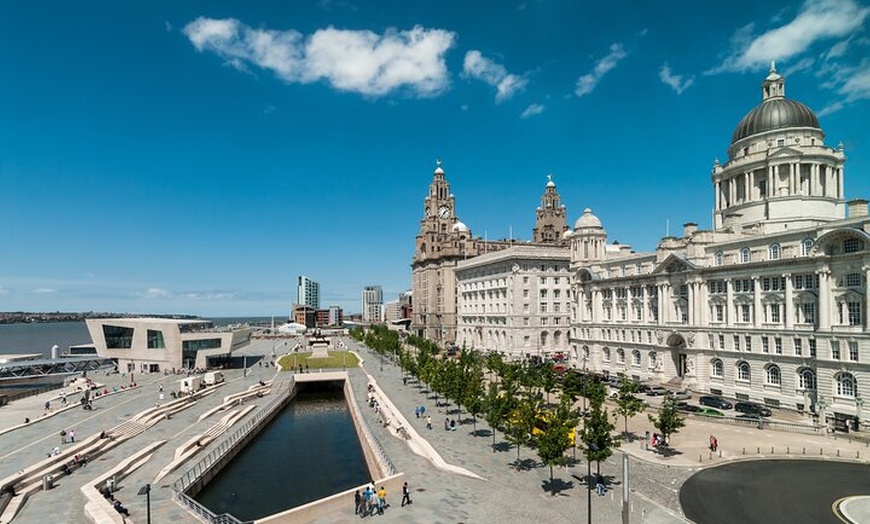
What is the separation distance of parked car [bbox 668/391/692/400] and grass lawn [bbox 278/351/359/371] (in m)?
58.9

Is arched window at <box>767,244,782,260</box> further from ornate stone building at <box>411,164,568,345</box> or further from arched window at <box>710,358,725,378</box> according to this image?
ornate stone building at <box>411,164,568,345</box>

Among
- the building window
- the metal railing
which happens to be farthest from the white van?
the building window

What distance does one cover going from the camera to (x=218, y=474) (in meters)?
43.3

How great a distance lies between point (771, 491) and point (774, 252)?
1378 inches

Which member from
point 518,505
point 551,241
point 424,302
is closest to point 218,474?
point 518,505

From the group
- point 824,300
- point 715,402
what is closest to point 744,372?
point 715,402

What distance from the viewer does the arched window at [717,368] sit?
63.0 meters

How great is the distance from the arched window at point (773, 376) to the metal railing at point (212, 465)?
56867 mm

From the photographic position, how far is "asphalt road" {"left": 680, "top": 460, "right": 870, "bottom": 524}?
2850cm

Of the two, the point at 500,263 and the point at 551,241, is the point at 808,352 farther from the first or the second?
the point at 551,241

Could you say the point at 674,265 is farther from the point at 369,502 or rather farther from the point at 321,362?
the point at 321,362

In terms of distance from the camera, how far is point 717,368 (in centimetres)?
6378

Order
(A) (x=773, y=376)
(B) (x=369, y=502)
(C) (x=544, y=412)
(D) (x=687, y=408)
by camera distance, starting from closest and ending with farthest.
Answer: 1. (B) (x=369, y=502)
2. (C) (x=544, y=412)
3. (D) (x=687, y=408)
4. (A) (x=773, y=376)

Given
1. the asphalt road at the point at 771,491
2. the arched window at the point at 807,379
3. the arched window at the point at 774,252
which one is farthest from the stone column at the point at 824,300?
the asphalt road at the point at 771,491
